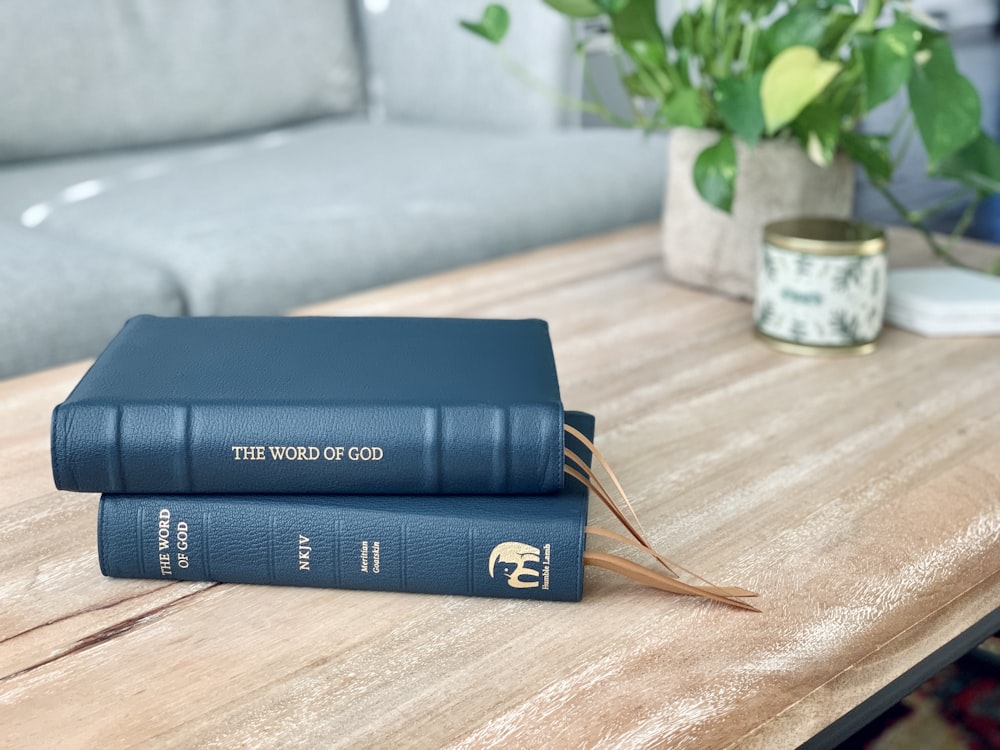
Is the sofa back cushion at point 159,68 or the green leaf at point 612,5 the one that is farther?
the sofa back cushion at point 159,68

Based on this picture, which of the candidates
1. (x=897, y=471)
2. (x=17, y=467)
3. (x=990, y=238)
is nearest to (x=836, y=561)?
(x=897, y=471)

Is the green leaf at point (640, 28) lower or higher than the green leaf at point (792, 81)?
higher

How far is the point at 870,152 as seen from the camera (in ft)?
3.14

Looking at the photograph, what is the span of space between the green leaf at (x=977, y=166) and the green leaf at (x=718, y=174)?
0.26 m

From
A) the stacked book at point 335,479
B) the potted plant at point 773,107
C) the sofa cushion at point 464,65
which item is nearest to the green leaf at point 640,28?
the potted plant at point 773,107

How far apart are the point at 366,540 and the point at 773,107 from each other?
1.78ft

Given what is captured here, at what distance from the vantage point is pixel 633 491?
2.10 feet

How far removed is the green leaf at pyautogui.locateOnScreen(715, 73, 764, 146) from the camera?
2.78 feet

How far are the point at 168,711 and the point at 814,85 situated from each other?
0.68 m

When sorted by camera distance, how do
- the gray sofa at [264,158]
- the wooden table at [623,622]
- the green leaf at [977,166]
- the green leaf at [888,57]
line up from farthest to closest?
Answer: the gray sofa at [264,158] → the green leaf at [977,166] → the green leaf at [888,57] → the wooden table at [623,622]

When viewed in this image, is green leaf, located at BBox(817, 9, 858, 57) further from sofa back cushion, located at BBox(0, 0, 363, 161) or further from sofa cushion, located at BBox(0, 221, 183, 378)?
sofa back cushion, located at BBox(0, 0, 363, 161)

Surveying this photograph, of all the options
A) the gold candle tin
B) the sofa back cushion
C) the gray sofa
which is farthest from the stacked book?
the sofa back cushion

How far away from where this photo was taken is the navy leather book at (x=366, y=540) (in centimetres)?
50

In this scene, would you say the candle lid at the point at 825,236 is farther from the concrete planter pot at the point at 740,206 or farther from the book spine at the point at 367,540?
the book spine at the point at 367,540
